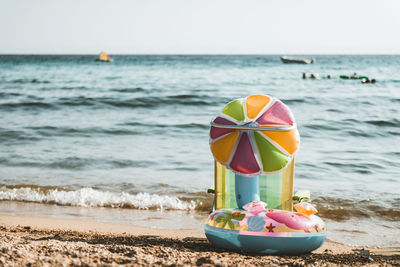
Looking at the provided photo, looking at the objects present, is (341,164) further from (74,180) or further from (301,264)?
(301,264)

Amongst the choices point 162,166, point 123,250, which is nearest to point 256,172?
point 123,250

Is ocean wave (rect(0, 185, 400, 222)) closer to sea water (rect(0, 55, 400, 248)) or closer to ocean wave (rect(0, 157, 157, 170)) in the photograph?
sea water (rect(0, 55, 400, 248))

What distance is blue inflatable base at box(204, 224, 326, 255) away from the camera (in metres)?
3.63

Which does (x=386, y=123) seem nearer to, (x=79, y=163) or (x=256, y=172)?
(x=79, y=163)

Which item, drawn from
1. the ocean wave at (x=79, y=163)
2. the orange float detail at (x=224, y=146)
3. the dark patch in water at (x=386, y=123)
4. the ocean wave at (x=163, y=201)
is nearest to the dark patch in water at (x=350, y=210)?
the ocean wave at (x=163, y=201)

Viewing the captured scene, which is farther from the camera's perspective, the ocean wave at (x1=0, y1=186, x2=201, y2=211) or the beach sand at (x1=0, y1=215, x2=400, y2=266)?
the ocean wave at (x1=0, y1=186, x2=201, y2=211)

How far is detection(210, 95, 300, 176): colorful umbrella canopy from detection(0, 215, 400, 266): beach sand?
752 mm

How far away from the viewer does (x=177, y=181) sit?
23.2ft

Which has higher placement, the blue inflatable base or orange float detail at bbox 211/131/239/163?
orange float detail at bbox 211/131/239/163

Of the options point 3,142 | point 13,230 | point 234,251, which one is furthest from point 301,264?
point 3,142

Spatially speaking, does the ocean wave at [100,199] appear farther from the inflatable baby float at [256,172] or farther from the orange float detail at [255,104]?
the orange float detail at [255,104]

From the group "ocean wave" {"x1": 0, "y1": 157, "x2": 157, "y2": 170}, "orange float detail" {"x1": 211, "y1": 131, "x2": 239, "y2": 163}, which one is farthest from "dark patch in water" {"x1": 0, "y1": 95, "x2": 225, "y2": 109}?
"orange float detail" {"x1": 211, "y1": 131, "x2": 239, "y2": 163}

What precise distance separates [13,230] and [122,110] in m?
11.6

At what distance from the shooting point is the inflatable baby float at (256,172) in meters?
3.66
